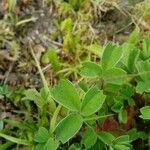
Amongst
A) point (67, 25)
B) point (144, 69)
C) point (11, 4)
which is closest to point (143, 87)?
point (144, 69)

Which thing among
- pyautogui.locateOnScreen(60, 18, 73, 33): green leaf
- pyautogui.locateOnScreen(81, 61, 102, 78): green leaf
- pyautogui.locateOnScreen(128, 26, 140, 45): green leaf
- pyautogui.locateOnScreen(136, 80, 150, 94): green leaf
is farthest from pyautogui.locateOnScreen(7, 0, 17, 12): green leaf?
pyautogui.locateOnScreen(136, 80, 150, 94): green leaf

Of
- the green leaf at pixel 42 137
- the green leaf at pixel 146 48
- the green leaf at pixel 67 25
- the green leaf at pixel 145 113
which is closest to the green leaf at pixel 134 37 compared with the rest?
the green leaf at pixel 67 25

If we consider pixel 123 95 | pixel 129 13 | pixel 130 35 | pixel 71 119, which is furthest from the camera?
pixel 129 13

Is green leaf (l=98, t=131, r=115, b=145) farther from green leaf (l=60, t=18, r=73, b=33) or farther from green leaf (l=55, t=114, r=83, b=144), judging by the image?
green leaf (l=60, t=18, r=73, b=33)

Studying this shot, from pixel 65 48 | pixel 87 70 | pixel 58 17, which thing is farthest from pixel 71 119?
pixel 58 17

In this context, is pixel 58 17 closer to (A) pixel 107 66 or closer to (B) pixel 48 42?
(B) pixel 48 42
